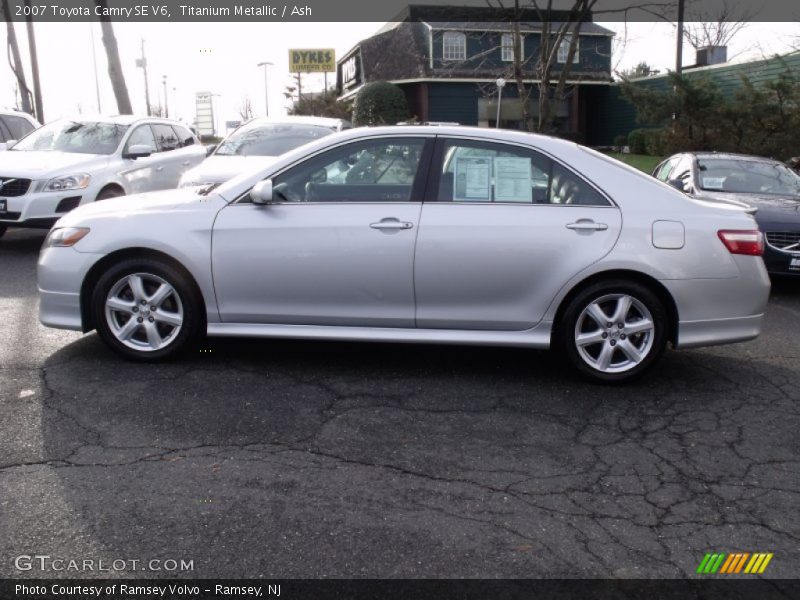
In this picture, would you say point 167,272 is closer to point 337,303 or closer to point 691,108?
point 337,303

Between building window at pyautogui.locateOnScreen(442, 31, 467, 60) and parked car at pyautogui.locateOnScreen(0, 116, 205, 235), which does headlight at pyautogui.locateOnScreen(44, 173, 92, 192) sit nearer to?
parked car at pyautogui.locateOnScreen(0, 116, 205, 235)

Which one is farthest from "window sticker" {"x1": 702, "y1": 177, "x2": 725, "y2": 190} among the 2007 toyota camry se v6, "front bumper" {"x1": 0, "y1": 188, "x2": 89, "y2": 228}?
"front bumper" {"x1": 0, "y1": 188, "x2": 89, "y2": 228}

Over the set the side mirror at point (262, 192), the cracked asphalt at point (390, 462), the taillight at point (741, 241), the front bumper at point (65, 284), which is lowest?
the cracked asphalt at point (390, 462)

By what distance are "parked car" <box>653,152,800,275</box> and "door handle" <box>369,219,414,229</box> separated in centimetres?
390

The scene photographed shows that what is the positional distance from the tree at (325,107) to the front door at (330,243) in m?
33.3

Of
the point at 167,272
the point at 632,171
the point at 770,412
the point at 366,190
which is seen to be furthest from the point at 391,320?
the point at 770,412

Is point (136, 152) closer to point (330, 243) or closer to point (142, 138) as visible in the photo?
point (142, 138)

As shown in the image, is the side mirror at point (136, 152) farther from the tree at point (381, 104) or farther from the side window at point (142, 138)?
the tree at point (381, 104)

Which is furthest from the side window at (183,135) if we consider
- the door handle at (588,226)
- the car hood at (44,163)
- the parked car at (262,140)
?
the door handle at (588,226)

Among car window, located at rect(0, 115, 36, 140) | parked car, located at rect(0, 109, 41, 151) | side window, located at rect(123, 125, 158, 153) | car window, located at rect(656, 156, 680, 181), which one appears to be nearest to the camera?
car window, located at rect(656, 156, 680, 181)

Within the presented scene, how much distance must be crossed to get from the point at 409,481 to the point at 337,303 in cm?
174

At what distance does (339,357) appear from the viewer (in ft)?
19.2

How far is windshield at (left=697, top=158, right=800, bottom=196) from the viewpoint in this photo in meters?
9.66

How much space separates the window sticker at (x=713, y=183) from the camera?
31.8 ft
